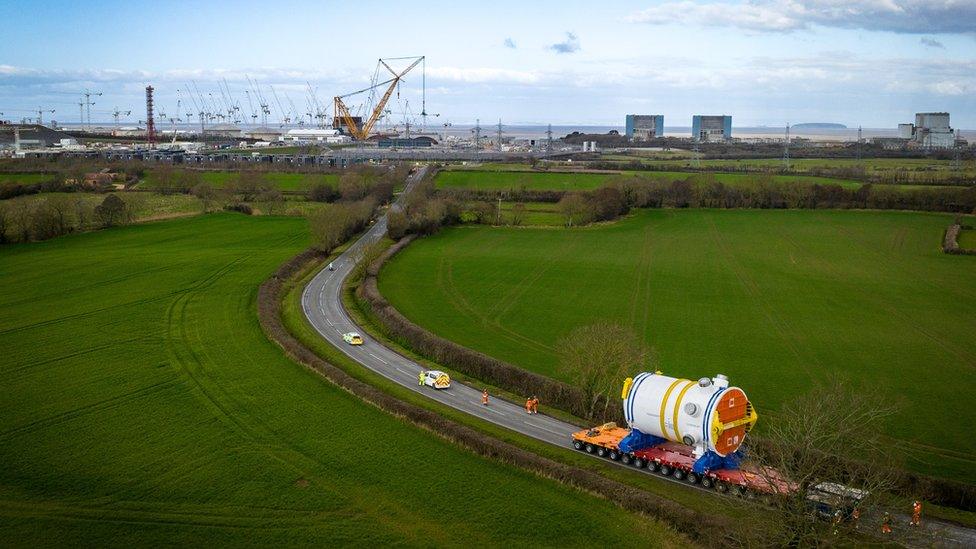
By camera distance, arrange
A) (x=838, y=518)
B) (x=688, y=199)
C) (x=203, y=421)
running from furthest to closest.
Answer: (x=688, y=199) → (x=203, y=421) → (x=838, y=518)

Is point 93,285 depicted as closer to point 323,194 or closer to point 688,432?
point 688,432

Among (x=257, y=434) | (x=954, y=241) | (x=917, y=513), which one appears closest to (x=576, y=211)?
(x=954, y=241)

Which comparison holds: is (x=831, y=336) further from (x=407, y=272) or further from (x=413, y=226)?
(x=413, y=226)

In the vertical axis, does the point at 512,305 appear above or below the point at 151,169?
below

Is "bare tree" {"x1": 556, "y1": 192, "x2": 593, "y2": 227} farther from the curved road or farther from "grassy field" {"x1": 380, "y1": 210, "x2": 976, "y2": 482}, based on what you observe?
the curved road

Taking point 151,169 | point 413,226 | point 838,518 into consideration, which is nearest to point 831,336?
point 838,518

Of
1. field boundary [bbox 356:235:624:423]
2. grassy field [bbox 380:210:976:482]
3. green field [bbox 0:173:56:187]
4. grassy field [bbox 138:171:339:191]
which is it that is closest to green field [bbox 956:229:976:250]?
grassy field [bbox 380:210:976:482]

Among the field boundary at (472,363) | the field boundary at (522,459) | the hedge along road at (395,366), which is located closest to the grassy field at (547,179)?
the hedge along road at (395,366)

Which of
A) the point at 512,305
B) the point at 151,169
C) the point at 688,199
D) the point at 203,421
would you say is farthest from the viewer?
the point at 151,169
